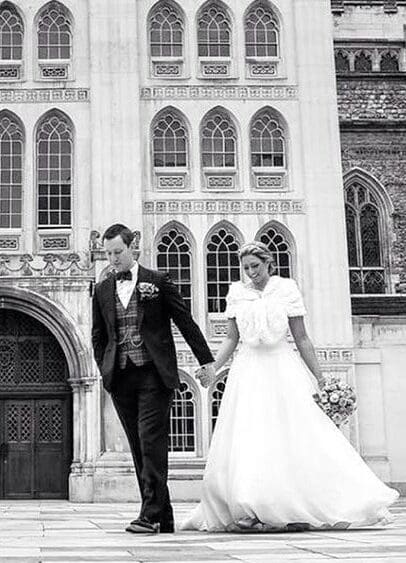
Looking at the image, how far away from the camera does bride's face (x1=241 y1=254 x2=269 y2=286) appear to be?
824 centimetres

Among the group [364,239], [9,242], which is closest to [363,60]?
[364,239]

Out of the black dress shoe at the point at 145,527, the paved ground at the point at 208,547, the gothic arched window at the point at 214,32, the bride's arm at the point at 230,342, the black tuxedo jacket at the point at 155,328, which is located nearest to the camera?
the paved ground at the point at 208,547

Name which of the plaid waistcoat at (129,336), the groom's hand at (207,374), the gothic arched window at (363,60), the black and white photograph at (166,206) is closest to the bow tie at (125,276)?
the plaid waistcoat at (129,336)

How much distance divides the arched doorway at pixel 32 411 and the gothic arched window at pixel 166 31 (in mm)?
7146

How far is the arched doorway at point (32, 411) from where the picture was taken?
21.2 m

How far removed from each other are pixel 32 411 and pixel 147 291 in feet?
47.2

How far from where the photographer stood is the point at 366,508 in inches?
302

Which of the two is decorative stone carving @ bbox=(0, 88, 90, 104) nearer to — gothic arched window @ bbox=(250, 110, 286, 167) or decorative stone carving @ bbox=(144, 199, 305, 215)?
decorative stone carving @ bbox=(144, 199, 305, 215)

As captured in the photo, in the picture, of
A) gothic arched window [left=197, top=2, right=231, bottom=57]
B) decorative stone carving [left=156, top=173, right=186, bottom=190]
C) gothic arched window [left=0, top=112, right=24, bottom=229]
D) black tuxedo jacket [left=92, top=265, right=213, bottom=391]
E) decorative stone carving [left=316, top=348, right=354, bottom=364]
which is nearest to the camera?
black tuxedo jacket [left=92, top=265, right=213, bottom=391]

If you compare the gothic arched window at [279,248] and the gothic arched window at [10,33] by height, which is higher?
the gothic arched window at [10,33]

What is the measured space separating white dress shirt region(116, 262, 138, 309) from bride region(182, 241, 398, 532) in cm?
89

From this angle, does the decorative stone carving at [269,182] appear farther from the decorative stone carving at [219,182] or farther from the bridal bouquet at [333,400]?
the bridal bouquet at [333,400]

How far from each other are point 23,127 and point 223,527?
16.3 m

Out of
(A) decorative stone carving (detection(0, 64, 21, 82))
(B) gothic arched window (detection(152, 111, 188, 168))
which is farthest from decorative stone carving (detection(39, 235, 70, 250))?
(A) decorative stone carving (detection(0, 64, 21, 82))
